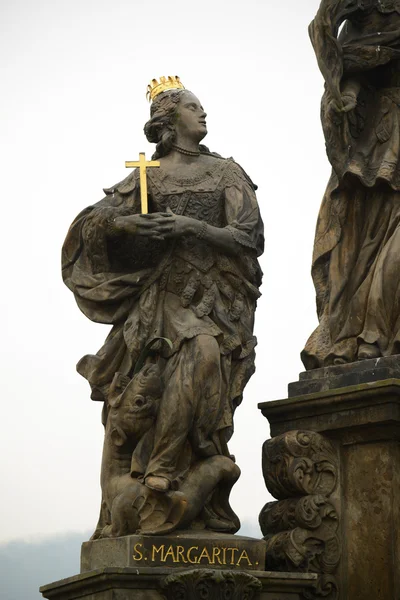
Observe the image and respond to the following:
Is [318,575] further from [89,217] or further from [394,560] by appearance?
[89,217]

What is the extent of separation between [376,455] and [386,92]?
3.06 metres

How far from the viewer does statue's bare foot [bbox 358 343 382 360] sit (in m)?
14.3

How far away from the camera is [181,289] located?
1405 cm

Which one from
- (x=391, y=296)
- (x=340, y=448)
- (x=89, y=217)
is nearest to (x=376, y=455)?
(x=340, y=448)

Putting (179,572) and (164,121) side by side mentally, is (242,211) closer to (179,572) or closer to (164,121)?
(164,121)

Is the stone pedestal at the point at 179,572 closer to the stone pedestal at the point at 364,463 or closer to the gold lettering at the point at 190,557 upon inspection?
the gold lettering at the point at 190,557

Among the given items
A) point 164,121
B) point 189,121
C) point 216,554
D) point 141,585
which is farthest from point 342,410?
point 164,121

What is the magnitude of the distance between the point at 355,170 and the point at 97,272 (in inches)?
90.1

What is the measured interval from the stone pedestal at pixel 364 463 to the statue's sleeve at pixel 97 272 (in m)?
1.63

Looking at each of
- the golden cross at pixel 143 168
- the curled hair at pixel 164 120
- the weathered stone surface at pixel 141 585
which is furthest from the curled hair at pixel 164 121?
the weathered stone surface at pixel 141 585

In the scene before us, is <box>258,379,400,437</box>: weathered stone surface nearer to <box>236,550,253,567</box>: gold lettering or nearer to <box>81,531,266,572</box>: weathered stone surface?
<box>81,531,266,572</box>: weathered stone surface

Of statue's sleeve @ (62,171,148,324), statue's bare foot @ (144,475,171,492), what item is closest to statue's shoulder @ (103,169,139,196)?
statue's sleeve @ (62,171,148,324)

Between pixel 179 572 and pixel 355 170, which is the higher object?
pixel 355 170

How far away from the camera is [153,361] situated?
45.5 ft
